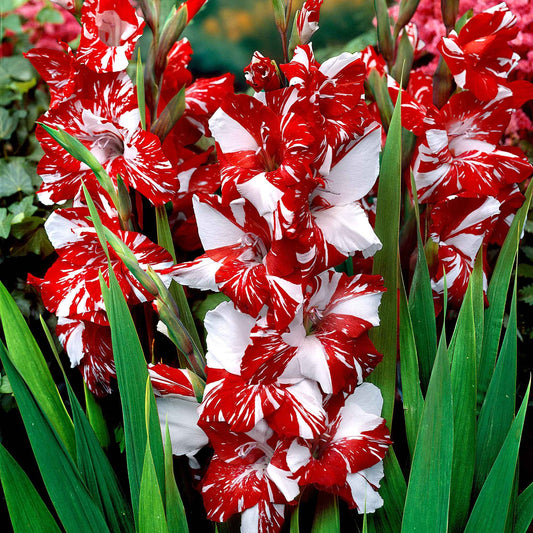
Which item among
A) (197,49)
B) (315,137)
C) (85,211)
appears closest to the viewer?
(315,137)

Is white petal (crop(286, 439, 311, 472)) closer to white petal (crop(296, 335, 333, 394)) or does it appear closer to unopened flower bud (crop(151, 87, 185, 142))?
white petal (crop(296, 335, 333, 394))

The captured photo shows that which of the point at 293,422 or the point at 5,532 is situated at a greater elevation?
the point at 293,422

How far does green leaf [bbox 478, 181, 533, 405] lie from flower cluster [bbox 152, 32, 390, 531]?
0.16 metres

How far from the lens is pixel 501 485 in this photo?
530mm

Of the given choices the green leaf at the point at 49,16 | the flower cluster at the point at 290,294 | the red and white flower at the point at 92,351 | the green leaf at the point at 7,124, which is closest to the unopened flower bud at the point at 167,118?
the flower cluster at the point at 290,294

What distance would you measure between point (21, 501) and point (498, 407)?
1.51 feet

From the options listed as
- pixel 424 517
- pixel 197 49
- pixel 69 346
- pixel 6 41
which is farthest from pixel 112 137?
pixel 6 41

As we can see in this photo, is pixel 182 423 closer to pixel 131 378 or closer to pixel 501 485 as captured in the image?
pixel 131 378

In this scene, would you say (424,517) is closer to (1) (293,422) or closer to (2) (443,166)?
(1) (293,422)

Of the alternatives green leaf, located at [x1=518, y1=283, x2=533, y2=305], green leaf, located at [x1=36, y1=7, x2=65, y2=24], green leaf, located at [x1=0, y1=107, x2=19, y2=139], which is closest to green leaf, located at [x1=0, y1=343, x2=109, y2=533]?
green leaf, located at [x1=0, y1=107, x2=19, y2=139]

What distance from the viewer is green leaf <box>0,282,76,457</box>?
2.00 ft

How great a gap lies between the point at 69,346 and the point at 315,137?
37 centimetres

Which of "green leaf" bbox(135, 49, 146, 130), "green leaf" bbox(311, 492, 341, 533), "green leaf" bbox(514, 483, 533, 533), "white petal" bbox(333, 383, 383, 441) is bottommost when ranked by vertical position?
"green leaf" bbox(514, 483, 533, 533)

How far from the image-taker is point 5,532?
0.96m
